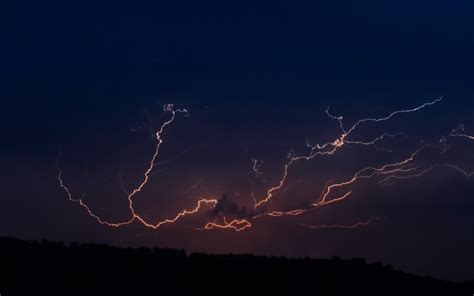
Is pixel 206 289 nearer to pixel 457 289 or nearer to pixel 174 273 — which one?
pixel 174 273

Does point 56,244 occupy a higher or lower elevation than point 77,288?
higher

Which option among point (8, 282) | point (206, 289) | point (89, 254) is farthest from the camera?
point (89, 254)

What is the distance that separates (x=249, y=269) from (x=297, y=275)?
1498 mm

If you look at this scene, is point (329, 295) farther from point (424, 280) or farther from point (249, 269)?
point (424, 280)

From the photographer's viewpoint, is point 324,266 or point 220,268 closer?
point 220,268

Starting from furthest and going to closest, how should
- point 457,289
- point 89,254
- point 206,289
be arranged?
point 457,289
point 89,254
point 206,289

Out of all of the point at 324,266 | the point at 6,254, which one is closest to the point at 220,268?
the point at 324,266

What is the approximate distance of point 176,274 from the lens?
2177cm

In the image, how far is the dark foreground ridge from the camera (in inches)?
774

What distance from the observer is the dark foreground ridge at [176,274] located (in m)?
19.7

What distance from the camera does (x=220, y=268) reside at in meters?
22.8

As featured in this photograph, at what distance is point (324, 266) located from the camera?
2531 centimetres

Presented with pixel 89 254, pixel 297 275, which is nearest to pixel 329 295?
pixel 297 275

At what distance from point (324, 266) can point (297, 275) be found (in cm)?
208
